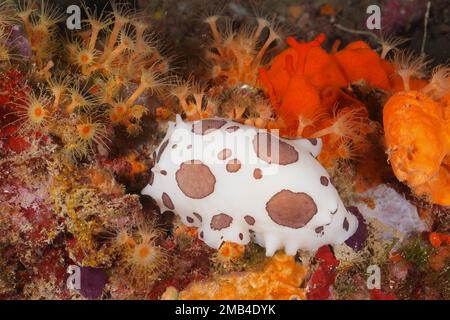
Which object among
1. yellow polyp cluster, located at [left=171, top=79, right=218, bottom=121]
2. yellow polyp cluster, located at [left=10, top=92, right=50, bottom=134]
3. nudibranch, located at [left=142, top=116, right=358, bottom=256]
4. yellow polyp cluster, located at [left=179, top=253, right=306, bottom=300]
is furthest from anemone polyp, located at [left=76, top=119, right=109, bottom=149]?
yellow polyp cluster, located at [left=179, top=253, right=306, bottom=300]

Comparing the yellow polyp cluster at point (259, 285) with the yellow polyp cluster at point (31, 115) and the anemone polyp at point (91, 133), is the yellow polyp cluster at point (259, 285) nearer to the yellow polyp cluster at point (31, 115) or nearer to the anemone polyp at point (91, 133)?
the anemone polyp at point (91, 133)

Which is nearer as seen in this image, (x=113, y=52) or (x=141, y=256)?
(x=141, y=256)

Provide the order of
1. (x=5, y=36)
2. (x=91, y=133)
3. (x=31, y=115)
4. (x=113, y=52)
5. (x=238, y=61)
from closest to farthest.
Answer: (x=31, y=115)
(x=91, y=133)
(x=5, y=36)
(x=113, y=52)
(x=238, y=61)

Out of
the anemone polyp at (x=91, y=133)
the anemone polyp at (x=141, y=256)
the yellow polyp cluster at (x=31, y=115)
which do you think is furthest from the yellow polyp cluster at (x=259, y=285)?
the yellow polyp cluster at (x=31, y=115)

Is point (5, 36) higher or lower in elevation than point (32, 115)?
higher

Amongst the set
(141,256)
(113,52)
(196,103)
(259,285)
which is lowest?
(259,285)

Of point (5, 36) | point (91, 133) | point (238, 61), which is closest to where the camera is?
point (91, 133)

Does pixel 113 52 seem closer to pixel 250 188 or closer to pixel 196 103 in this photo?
pixel 196 103

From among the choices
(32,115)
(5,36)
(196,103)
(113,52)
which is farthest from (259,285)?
(5,36)
